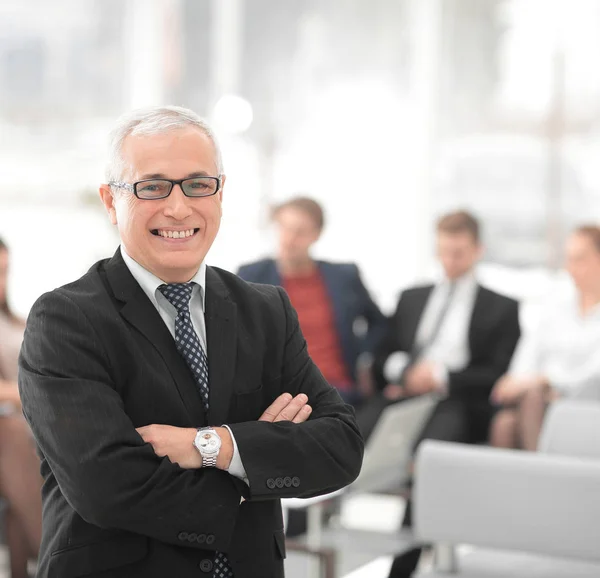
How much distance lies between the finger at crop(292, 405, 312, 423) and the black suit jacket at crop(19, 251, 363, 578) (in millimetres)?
30

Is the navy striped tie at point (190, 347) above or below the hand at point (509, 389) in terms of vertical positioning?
above

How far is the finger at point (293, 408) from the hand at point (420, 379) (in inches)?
132

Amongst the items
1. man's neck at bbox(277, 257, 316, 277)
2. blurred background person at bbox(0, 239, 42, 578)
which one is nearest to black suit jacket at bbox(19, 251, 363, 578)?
blurred background person at bbox(0, 239, 42, 578)

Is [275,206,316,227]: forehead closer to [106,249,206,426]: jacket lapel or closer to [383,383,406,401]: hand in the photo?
[383,383,406,401]: hand

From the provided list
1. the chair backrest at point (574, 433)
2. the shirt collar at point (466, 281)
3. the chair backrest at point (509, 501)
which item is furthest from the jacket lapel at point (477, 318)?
the chair backrest at point (509, 501)

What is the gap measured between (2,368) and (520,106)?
15.2 ft

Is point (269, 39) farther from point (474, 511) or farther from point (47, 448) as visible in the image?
point (47, 448)

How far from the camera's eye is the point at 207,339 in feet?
5.68

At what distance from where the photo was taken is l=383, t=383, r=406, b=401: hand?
5249 mm

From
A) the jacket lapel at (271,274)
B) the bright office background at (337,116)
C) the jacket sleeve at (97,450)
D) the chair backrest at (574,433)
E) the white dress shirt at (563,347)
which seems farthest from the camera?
the bright office background at (337,116)

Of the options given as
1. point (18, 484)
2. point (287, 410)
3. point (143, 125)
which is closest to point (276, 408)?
point (287, 410)

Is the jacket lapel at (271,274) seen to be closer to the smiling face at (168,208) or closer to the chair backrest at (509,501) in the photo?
the chair backrest at (509,501)

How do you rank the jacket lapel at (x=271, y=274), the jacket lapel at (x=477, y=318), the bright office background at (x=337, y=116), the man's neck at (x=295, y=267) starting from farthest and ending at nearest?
the bright office background at (x=337, y=116)
the jacket lapel at (x=477, y=318)
the man's neck at (x=295, y=267)
the jacket lapel at (x=271, y=274)

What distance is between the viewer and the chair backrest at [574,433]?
3324 millimetres
